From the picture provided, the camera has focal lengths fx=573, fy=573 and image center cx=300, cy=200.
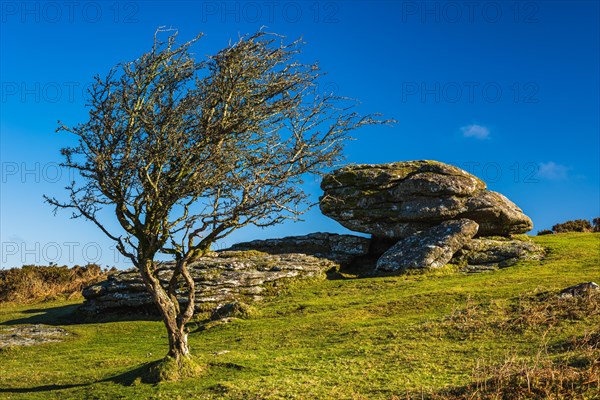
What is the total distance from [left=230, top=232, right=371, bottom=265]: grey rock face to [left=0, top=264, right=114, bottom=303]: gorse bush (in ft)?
45.5

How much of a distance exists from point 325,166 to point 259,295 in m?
12.1

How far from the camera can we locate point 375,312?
2372 centimetres

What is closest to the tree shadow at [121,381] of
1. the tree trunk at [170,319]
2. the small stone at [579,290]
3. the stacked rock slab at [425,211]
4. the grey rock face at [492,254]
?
the tree trunk at [170,319]

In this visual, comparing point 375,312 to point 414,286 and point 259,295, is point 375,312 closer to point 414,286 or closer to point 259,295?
point 414,286

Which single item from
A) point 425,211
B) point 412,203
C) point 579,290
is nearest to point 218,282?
point 412,203

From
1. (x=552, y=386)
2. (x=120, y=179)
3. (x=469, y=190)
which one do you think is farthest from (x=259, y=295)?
(x=552, y=386)

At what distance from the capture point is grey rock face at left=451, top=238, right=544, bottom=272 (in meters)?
32.3

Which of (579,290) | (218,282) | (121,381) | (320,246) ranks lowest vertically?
(121,381)

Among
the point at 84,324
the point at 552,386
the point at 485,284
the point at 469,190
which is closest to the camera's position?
the point at 552,386

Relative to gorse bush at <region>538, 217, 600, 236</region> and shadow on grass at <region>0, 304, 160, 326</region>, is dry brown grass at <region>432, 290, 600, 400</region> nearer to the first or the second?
shadow on grass at <region>0, 304, 160, 326</region>

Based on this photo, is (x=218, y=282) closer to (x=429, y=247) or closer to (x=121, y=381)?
(x=429, y=247)

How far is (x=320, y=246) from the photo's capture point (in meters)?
36.6

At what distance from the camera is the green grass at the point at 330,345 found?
568 inches

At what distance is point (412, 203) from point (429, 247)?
163 inches
